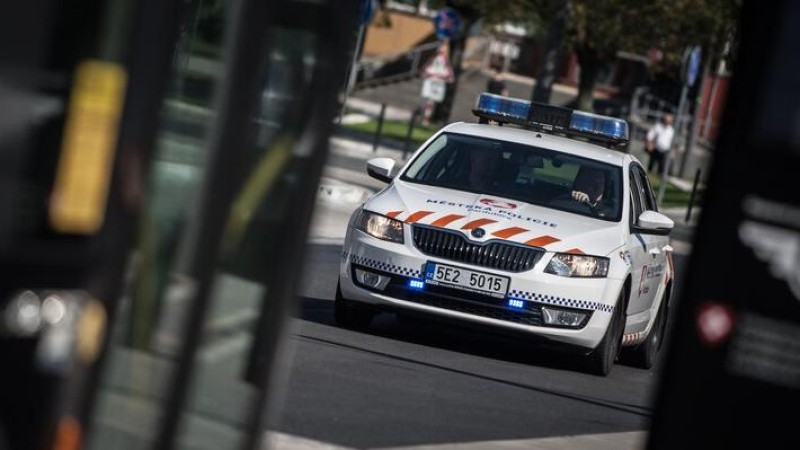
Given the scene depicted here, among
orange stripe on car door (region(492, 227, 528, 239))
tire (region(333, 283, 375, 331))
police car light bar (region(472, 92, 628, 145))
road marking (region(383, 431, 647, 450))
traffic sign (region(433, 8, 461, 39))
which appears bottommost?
tire (region(333, 283, 375, 331))

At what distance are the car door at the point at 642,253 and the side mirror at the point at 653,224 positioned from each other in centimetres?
10

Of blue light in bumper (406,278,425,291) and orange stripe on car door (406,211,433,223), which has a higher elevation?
orange stripe on car door (406,211,433,223)

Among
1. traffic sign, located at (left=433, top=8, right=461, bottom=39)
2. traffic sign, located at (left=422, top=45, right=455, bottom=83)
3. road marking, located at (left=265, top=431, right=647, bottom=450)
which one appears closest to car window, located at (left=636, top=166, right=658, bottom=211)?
road marking, located at (left=265, top=431, right=647, bottom=450)

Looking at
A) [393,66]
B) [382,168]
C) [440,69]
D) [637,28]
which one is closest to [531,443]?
[382,168]

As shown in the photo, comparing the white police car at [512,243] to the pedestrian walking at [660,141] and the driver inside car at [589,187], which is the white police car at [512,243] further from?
the pedestrian walking at [660,141]

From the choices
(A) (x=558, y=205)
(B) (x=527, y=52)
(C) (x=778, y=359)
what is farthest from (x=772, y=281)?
(B) (x=527, y=52)

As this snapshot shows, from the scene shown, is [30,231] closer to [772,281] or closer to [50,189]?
[50,189]

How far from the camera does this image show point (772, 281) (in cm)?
491

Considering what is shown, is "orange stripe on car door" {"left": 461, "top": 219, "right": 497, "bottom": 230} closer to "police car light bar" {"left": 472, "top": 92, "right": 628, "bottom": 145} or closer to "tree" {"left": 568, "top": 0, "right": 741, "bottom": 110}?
"police car light bar" {"left": 472, "top": 92, "right": 628, "bottom": 145}

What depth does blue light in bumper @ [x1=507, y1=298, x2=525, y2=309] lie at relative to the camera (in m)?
12.1

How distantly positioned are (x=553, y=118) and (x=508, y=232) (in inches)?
111


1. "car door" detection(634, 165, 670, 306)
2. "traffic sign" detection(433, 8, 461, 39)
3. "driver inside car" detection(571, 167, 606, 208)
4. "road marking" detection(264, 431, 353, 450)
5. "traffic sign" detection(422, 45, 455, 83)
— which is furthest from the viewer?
"traffic sign" detection(433, 8, 461, 39)

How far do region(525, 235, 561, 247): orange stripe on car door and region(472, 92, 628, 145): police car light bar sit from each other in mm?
2485

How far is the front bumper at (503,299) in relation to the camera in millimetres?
12047
